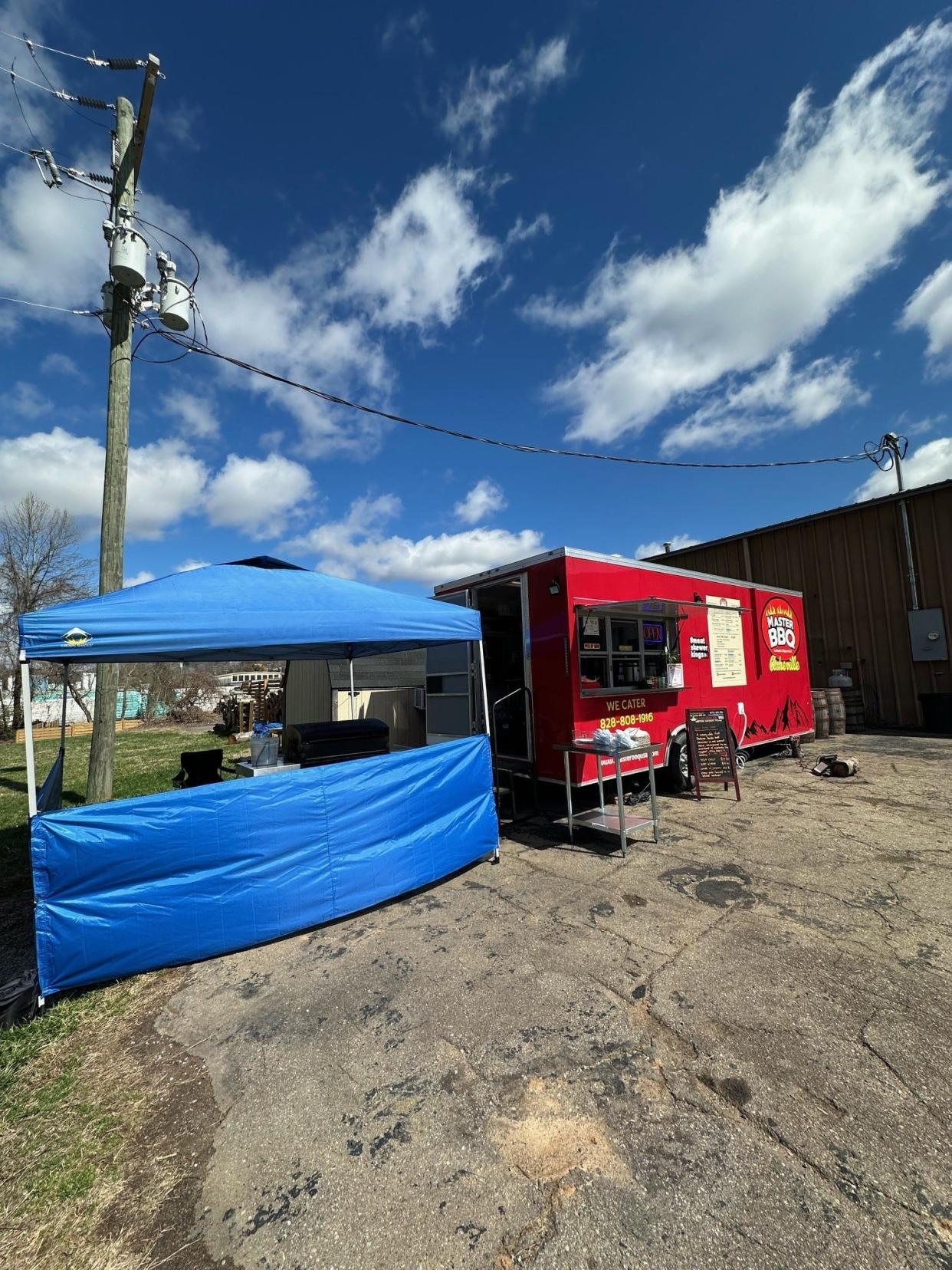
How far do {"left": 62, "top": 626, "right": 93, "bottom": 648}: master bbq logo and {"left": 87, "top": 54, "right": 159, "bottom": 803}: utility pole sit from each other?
9.10ft

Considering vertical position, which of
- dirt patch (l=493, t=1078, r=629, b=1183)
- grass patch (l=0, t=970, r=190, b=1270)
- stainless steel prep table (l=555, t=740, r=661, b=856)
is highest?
stainless steel prep table (l=555, t=740, r=661, b=856)

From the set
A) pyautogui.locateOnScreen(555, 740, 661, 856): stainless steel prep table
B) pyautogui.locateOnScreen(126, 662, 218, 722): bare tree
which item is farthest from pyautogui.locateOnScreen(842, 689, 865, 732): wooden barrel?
pyautogui.locateOnScreen(126, 662, 218, 722): bare tree

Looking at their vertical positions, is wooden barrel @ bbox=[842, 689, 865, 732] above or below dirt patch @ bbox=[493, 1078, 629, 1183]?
above

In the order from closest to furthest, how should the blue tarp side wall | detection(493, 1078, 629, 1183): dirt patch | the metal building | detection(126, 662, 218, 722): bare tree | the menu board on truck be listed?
detection(493, 1078, 629, 1183): dirt patch < the blue tarp side wall < the menu board on truck < the metal building < detection(126, 662, 218, 722): bare tree

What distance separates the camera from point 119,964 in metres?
3.04

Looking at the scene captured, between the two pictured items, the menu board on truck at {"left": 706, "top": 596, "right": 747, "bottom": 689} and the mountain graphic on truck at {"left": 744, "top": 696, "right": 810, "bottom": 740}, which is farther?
the mountain graphic on truck at {"left": 744, "top": 696, "right": 810, "bottom": 740}

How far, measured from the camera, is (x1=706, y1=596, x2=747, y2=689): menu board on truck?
7.50 metres

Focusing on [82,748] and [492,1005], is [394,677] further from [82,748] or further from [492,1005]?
[82,748]

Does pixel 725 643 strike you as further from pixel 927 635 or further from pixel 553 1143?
pixel 927 635

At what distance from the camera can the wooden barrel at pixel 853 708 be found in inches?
474

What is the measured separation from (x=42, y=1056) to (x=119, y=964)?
0.52 m

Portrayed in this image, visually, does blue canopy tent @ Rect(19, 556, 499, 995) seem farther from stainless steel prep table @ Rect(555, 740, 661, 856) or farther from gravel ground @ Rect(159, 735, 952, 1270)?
stainless steel prep table @ Rect(555, 740, 661, 856)

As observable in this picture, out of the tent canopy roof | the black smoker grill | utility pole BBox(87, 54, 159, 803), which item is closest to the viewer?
the tent canopy roof

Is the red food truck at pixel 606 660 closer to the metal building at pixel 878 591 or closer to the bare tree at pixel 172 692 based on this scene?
the metal building at pixel 878 591
